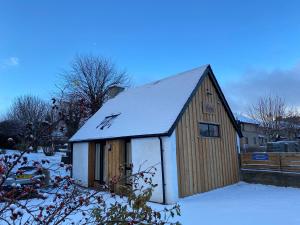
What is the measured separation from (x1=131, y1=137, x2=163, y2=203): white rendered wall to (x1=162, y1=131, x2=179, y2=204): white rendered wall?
0.30 metres

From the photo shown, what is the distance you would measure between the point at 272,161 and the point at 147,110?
6690 mm

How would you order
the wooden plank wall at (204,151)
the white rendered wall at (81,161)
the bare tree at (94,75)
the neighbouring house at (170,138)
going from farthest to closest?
the bare tree at (94,75) < the white rendered wall at (81,161) < the wooden plank wall at (204,151) < the neighbouring house at (170,138)

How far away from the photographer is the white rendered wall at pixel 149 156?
433 inches

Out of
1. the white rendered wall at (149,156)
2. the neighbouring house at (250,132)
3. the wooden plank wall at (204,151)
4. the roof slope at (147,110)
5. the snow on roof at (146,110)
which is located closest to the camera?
the white rendered wall at (149,156)

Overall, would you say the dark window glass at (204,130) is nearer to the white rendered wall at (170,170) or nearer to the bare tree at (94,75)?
the white rendered wall at (170,170)

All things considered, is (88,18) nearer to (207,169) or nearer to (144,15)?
(144,15)

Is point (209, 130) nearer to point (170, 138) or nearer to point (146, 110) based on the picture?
→ point (146, 110)

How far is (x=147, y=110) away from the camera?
43.9ft

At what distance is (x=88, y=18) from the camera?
46.3 ft

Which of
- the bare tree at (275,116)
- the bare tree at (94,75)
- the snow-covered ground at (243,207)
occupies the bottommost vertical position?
the snow-covered ground at (243,207)

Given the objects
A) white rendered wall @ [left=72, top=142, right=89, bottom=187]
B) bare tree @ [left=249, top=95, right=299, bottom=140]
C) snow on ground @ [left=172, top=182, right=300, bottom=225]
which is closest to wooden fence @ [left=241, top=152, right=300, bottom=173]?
snow on ground @ [left=172, top=182, right=300, bottom=225]

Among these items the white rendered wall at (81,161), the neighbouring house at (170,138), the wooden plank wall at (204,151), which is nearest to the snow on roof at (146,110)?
the neighbouring house at (170,138)

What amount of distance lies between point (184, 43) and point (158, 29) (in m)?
1.87

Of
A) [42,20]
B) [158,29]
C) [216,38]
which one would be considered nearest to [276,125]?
[216,38]
